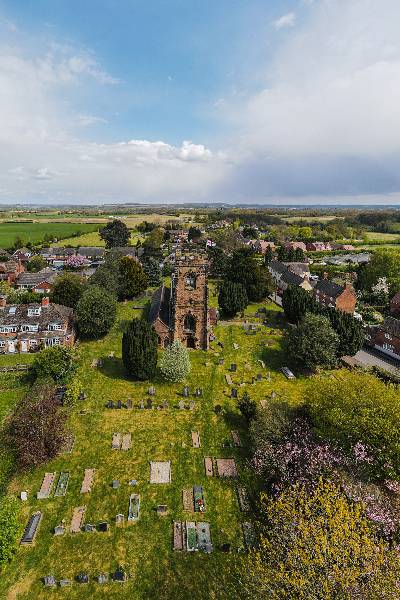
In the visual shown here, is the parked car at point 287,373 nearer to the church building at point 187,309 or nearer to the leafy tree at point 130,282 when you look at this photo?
the church building at point 187,309

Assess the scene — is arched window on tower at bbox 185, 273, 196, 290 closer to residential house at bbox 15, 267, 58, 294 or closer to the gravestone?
the gravestone

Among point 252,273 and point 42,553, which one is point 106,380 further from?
point 252,273

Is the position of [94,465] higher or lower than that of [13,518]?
lower

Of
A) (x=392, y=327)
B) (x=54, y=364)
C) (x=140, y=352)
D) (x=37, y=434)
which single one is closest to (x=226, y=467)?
(x=37, y=434)

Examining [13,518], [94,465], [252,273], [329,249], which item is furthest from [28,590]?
[329,249]

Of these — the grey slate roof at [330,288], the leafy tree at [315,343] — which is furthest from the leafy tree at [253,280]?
the leafy tree at [315,343]

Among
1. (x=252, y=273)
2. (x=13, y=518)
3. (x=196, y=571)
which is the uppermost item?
(x=252, y=273)

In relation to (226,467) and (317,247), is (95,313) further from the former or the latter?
(317,247)
